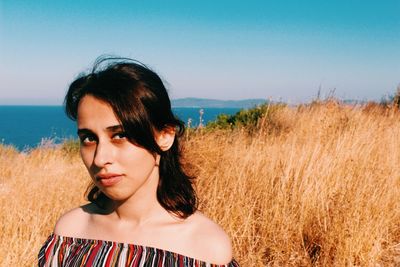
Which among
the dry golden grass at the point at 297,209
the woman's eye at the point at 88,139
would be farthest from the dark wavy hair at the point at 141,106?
the dry golden grass at the point at 297,209

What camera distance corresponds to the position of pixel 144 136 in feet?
4.06

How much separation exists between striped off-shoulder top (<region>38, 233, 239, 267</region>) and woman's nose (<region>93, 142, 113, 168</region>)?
10.8 inches

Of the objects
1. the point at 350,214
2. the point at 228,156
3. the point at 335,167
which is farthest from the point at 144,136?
the point at 228,156

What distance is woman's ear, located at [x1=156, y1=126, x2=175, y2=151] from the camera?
1327mm

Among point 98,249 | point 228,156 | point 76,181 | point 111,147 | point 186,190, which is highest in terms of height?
point 111,147

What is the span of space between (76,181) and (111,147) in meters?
3.98

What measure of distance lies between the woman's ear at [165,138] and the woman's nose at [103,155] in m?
0.19

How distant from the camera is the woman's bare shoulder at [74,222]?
1.42 metres

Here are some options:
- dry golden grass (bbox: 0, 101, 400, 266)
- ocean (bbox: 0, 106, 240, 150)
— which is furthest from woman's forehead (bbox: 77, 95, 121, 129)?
dry golden grass (bbox: 0, 101, 400, 266)

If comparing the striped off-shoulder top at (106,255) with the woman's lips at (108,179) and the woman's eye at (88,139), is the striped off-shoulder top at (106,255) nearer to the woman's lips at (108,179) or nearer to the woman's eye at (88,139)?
the woman's lips at (108,179)

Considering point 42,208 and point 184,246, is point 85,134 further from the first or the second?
point 42,208

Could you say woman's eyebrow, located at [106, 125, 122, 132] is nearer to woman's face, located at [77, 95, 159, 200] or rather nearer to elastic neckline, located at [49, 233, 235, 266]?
woman's face, located at [77, 95, 159, 200]

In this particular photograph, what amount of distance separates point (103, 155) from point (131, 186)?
Result: 0.43 ft

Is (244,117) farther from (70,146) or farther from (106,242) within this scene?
(106,242)
